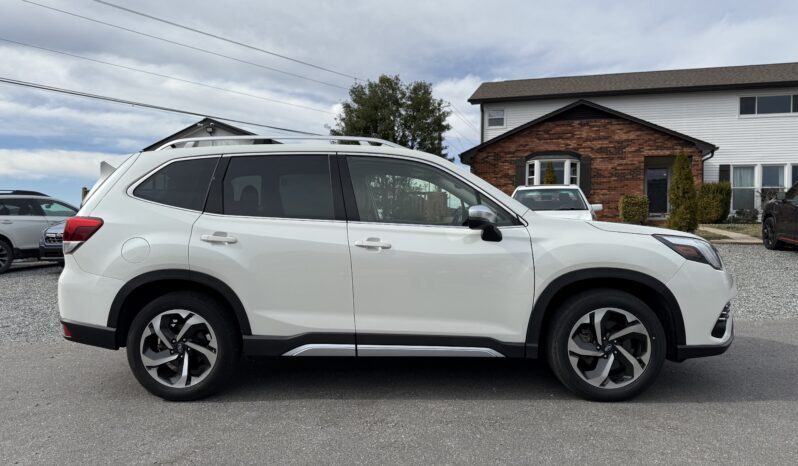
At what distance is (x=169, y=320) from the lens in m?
3.73

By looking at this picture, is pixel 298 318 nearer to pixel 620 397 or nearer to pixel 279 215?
pixel 279 215

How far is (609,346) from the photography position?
358 cm

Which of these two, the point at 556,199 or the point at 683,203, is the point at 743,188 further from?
the point at 556,199

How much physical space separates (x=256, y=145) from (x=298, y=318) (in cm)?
134

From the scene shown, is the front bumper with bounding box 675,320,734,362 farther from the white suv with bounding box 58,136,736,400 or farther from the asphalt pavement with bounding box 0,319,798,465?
the asphalt pavement with bounding box 0,319,798,465

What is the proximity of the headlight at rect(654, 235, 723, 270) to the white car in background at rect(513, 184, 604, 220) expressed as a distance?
6.35 meters

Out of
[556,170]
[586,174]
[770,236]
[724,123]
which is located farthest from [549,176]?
[770,236]

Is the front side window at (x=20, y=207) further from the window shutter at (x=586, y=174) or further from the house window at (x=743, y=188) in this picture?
the house window at (x=743, y=188)

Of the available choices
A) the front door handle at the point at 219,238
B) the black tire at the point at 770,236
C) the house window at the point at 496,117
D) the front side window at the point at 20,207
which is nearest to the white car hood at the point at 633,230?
the front door handle at the point at 219,238

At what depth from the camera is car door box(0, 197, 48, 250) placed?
37.0 feet

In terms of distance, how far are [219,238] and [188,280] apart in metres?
0.38

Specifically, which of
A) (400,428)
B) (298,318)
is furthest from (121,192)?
(400,428)

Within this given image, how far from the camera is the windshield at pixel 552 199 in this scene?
10.4 m

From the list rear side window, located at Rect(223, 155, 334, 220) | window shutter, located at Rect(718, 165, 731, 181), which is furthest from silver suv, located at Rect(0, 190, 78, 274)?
window shutter, located at Rect(718, 165, 731, 181)
